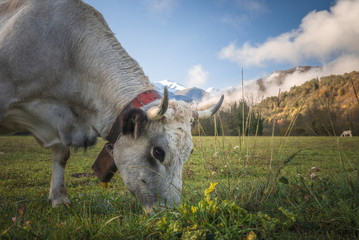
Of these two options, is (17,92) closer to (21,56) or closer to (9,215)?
(21,56)

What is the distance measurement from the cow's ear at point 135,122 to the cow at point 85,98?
13mm

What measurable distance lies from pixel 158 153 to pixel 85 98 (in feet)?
5.81

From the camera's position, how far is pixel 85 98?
411 centimetres

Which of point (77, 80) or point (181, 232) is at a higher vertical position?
point (77, 80)

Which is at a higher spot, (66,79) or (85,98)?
(66,79)

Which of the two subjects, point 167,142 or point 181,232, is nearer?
point 181,232

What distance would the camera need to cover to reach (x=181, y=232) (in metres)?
2.21

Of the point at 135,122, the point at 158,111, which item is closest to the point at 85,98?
the point at 135,122

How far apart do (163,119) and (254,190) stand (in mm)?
1502

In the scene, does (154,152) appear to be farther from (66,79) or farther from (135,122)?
(66,79)

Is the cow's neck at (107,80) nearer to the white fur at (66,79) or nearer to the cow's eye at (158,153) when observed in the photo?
the white fur at (66,79)

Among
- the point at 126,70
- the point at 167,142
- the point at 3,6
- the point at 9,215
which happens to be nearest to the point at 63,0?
the point at 3,6

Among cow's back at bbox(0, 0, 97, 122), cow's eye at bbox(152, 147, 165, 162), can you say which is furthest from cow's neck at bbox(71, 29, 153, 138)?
cow's eye at bbox(152, 147, 165, 162)

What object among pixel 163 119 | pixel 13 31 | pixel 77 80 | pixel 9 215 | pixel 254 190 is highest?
pixel 13 31
